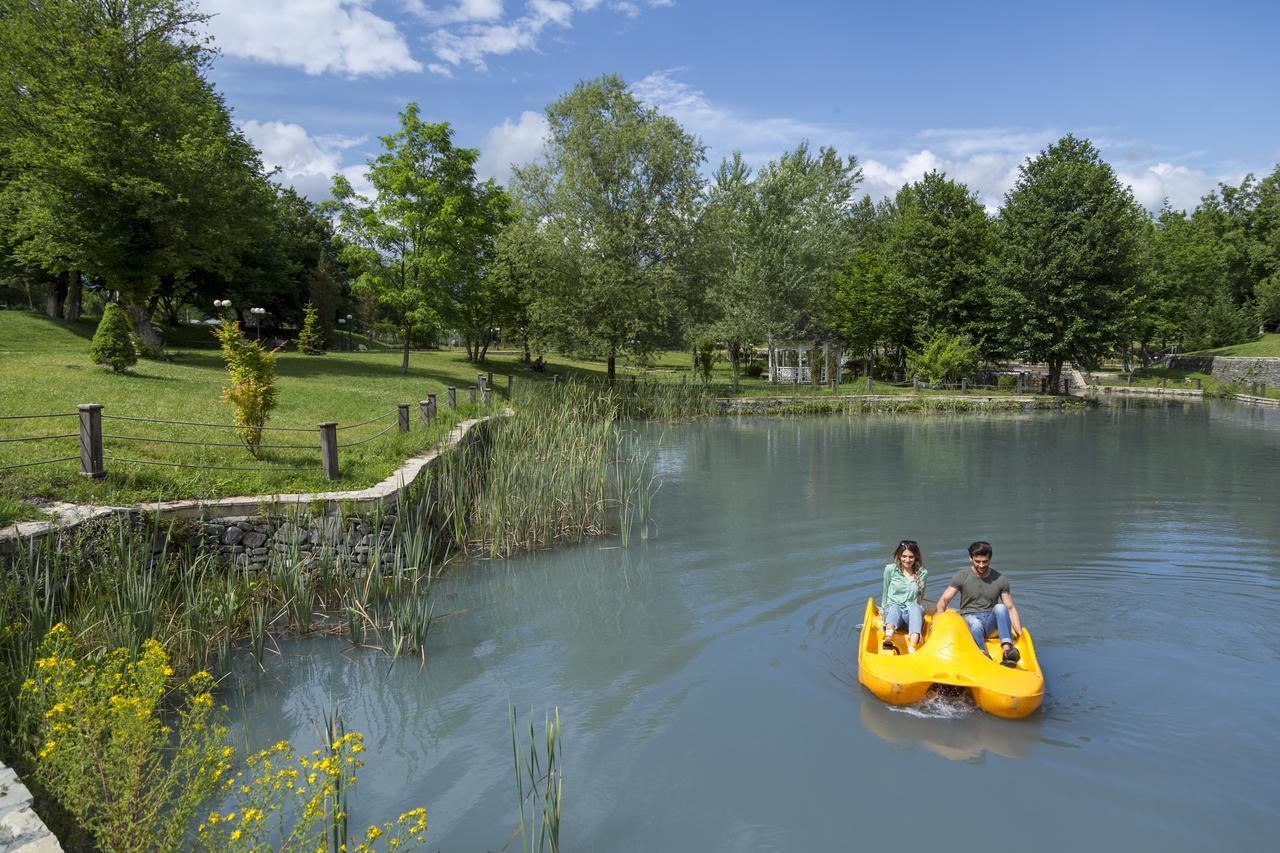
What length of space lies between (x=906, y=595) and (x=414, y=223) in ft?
87.2

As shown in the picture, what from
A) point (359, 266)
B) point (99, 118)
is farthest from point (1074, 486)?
point (99, 118)

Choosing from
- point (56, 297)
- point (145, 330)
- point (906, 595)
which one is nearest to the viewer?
point (906, 595)

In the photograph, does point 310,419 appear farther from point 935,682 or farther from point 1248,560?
point 1248,560

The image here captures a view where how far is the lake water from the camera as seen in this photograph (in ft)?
16.3

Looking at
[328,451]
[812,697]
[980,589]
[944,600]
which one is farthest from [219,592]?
[980,589]

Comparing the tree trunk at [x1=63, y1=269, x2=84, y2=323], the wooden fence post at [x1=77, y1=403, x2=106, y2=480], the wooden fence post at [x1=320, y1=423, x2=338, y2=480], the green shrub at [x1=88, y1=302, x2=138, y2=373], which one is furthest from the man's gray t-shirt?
the tree trunk at [x1=63, y1=269, x2=84, y2=323]

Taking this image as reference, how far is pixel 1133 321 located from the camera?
125 ft

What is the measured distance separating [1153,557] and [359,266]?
28530 millimetres

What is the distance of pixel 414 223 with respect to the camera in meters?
29.2

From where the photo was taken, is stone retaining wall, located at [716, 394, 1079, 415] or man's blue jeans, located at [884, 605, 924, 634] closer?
man's blue jeans, located at [884, 605, 924, 634]

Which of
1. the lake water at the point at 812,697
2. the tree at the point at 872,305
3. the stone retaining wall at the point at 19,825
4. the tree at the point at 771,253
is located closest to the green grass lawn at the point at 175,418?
the lake water at the point at 812,697

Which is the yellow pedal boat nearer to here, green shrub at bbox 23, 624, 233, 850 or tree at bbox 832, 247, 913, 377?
green shrub at bbox 23, 624, 233, 850

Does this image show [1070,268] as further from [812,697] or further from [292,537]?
[292,537]

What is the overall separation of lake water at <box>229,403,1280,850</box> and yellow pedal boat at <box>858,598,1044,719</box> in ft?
0.75
